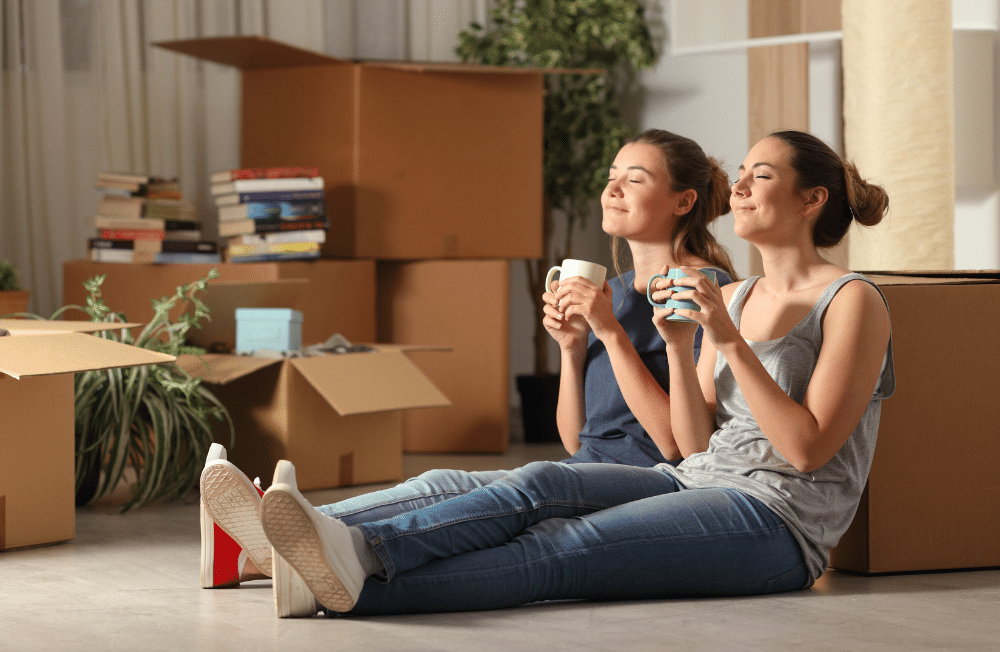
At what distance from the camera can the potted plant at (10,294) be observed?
3.21 meters

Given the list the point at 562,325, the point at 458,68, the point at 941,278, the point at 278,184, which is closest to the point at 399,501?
the point at 562,325

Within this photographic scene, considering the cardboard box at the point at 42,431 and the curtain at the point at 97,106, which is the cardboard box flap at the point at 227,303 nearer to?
the cardboard box at the point at 42,431

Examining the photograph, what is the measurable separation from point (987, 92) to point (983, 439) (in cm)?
132

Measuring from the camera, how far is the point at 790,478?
160 centimetres

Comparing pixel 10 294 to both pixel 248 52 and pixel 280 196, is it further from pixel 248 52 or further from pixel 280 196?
pixel 248 52

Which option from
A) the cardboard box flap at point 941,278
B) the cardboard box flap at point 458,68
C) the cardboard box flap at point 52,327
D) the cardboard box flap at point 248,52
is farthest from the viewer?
the cardboard box flap at point 458,68

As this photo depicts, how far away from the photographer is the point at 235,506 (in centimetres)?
159

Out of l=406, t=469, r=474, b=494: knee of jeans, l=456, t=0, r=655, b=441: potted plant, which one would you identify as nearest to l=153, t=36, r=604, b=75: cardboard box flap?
l=456, t=0, r=655, b=441: potted plant

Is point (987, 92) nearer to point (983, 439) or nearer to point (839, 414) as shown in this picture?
point (983, 439)

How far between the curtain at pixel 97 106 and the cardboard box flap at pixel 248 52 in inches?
11.5

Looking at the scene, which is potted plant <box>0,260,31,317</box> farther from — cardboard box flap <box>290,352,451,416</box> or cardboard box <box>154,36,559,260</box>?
cardboard box flap <box>290,352,451,416</box>

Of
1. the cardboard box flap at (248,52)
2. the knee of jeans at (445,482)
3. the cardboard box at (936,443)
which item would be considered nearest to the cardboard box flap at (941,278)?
the cardboard box at (936,443)

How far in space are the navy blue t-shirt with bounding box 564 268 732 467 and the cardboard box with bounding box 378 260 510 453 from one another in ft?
5.59

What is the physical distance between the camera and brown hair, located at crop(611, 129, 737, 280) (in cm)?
190
